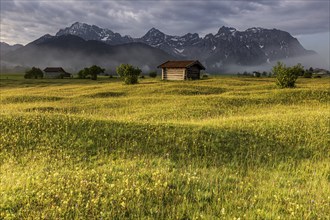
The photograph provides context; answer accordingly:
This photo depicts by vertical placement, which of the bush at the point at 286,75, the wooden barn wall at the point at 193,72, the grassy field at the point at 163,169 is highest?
the wooden barn wall at the point at 193,72

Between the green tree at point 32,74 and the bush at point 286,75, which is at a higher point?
→ the green tree at point 32,74

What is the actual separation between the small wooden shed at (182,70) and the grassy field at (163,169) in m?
58.9

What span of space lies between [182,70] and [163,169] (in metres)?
70.9

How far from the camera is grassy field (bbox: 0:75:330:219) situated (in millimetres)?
7156

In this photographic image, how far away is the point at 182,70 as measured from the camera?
261 feet

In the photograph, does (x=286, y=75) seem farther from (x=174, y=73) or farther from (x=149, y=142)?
(x=174, y=73)

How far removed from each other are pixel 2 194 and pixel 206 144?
30.6 ft

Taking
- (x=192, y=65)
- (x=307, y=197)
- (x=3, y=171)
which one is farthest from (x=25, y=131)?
(x=192, y=65)

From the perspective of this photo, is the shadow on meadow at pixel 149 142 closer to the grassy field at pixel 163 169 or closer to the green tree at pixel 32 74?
the grassy field at pixel 163 169

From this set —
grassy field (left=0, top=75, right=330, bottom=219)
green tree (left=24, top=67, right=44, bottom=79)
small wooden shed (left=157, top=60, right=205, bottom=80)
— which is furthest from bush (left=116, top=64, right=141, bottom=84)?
green tree (left=24, top=67, right=44, bottom=79)

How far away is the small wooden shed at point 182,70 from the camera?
78625 mm

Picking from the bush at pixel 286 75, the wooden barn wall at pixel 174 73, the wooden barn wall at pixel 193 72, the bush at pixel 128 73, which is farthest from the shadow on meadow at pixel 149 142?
the wooden barn wall at pixel 174 73

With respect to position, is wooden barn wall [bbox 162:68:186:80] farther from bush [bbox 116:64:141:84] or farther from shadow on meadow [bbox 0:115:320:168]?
shadow on meadow [bbox 0:115:320:168]

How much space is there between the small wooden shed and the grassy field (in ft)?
193
